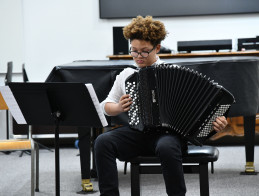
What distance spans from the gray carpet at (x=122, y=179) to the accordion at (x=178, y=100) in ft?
3.61

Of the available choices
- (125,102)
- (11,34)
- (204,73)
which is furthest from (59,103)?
(11,34)

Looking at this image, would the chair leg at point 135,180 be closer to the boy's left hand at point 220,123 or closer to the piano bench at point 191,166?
the piano bench at point 191,166

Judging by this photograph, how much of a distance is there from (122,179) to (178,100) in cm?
164

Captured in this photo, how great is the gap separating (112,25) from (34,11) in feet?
3.22

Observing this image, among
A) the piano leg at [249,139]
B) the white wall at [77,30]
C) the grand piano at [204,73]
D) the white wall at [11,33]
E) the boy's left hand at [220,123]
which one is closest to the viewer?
the boy's left hand at [220,123]

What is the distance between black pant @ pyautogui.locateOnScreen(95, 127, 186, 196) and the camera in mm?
2488

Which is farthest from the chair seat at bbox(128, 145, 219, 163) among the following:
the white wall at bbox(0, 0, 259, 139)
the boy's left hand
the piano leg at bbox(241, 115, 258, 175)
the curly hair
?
the white wall at bbox(0, 0, 259, 139)

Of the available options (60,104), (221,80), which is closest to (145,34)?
(60,104)

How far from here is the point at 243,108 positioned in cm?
356

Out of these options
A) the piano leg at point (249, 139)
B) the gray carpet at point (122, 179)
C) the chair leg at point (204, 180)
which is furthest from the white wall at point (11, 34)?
the chair leg at point (204, 180)

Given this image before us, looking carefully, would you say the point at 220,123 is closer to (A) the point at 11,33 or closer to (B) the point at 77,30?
(B) the point at 77,30

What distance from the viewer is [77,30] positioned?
6.21 meters

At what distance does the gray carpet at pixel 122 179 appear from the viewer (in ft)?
11.9

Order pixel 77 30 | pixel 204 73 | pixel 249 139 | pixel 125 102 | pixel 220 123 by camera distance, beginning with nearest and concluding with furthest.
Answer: pixel 220 123 < pixel 125 102 < pixel 204 73 < pixel 249 139 < pixel 77 30
